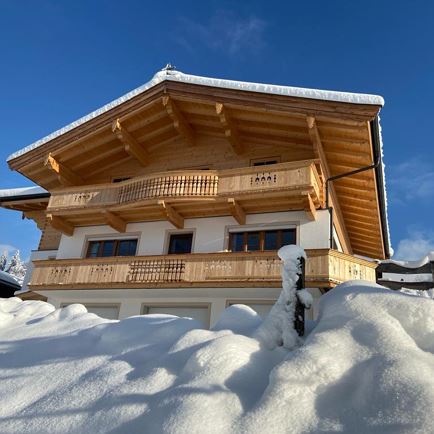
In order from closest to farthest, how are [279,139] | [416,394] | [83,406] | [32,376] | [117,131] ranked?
1. [416,394]
2. [83,406]
3. [32,376]
4. [279,139]
5. [117,131]

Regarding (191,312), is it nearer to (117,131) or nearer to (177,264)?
(177,264)

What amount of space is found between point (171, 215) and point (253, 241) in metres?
3.29

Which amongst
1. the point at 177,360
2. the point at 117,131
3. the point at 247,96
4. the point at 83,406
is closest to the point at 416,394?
the point at 177,360

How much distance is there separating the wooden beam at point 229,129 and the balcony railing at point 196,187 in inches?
78.4

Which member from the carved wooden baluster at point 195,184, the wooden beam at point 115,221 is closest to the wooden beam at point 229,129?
the carved wooden baluster at point 195,184

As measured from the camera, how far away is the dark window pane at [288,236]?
46.5 ft

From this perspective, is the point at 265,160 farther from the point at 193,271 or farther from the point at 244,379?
the point at 244,379

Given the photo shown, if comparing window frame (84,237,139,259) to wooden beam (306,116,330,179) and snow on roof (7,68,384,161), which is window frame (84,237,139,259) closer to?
snow on roof (7,68,384,161)

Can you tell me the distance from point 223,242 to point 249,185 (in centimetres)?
235

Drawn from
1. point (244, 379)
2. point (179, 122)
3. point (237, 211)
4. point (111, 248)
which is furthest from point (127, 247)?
point (244, 379)

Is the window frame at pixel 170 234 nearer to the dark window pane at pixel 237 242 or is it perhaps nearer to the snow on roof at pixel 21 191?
the dark window pane at pixel 237 242

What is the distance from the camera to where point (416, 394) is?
2.82 m

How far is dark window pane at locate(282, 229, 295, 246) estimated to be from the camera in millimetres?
14188

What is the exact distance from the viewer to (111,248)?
674 inches
